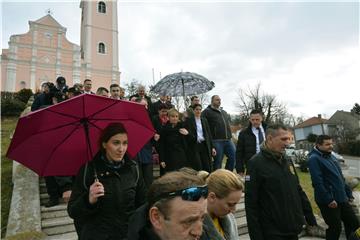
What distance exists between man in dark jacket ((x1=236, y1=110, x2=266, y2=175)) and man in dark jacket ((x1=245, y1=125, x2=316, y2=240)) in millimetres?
2571

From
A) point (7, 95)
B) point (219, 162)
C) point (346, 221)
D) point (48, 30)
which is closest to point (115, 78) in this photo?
point (48, 30)

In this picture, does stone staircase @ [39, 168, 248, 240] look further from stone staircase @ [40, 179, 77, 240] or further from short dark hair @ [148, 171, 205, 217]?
short dark hair @ [148, 171, 205, 217]

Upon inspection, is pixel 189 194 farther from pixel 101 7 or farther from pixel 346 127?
pixel 346 127

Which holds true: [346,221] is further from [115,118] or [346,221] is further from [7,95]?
[7,95]

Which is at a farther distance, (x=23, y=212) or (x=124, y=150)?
(x=23, y=212)

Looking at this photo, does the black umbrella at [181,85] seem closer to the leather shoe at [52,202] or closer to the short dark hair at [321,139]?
the leather shoe at [52,202]

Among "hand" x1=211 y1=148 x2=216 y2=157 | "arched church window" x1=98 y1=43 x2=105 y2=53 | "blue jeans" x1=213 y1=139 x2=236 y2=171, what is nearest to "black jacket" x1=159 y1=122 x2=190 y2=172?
"hand" x1=211 y1=148 x2=216 y2=157

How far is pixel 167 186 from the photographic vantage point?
4.99ft

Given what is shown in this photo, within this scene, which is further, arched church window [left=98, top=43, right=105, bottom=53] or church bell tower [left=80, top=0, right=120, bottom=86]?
arched church window [left=98, top=43, right=105, bottom=53]

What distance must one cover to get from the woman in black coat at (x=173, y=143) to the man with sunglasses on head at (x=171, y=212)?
4.24 m

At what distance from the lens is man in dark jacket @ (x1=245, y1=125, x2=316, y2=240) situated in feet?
10.1

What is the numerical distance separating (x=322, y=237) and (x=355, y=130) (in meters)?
52.4

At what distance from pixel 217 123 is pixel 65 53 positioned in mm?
42408

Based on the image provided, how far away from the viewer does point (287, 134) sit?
3352 mm
